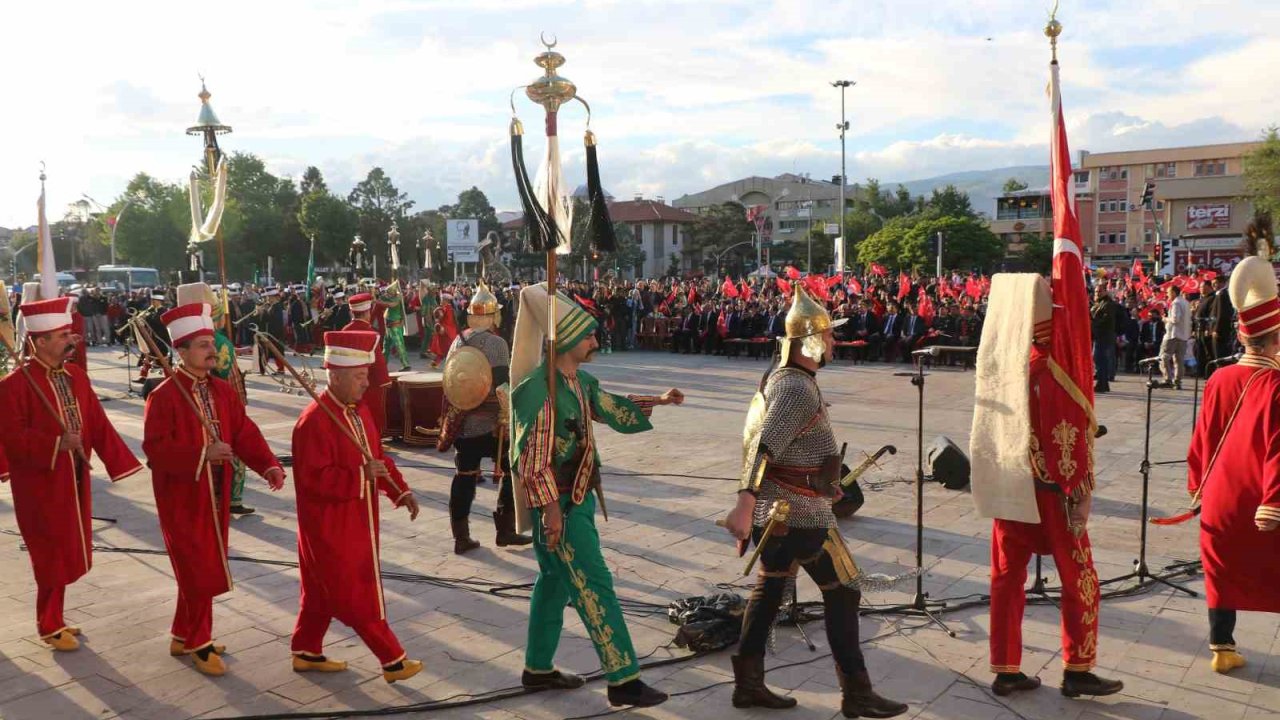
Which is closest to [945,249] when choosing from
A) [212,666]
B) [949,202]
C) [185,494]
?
[949,202]

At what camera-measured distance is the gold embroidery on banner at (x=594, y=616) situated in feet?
14.9

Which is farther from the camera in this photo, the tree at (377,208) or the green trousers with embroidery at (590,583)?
the tree at (377,208)

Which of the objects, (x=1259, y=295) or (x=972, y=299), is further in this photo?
(x=972, y=299)

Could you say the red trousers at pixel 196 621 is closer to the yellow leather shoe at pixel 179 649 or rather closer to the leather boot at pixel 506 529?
the yellow leather shoe at pixel 179 649

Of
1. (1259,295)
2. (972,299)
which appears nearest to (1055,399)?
(1259,295)

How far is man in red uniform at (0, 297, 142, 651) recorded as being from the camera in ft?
18.0

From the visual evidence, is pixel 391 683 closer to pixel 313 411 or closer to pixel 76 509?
pixel 313 411

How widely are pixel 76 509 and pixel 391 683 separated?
88.7 inches

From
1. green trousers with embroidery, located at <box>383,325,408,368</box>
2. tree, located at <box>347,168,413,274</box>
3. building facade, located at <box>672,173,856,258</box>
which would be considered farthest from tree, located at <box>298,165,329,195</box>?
green trousers with embroidery, located at <box>383,325,408,368</box>

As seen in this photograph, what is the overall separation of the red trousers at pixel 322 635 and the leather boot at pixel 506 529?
2.37 metres

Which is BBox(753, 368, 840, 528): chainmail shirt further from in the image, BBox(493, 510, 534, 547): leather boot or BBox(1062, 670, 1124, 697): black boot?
BBox(493, 510, 534, 547): leather boot

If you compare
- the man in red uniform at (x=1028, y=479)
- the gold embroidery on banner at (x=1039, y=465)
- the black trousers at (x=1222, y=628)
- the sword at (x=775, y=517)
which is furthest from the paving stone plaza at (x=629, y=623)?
the gold embroidery on banner at (x=1039, y=465)

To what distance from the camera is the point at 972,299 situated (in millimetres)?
22312

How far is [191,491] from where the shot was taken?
5.15 metres
